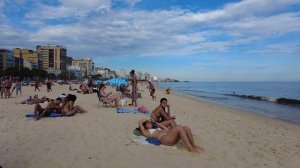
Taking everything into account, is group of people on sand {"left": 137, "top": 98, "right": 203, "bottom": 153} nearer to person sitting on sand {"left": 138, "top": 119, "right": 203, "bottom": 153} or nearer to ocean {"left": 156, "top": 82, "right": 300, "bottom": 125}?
person sitting on sand {"left": 138, "top": 119, "right": 203, "bottom": 153}

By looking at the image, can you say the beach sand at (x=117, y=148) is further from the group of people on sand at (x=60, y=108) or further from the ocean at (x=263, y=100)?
the ocean at (x=263, y=100)

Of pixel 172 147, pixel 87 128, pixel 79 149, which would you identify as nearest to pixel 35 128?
pixel 87 128

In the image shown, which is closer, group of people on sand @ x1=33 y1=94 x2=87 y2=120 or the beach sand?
the beach sand

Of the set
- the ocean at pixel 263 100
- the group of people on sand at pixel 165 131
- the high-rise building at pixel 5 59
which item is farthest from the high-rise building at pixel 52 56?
the group of people on sand at pixel 165 131

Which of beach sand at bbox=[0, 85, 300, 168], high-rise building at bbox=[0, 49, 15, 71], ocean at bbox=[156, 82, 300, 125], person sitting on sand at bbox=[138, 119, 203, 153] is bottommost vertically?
ocean at bbox=[156, 82, 300, 125]

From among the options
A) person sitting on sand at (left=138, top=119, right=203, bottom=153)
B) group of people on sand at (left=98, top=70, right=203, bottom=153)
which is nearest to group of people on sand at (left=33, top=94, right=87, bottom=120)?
group of people on sand at (left=98, top=70, right=203, bottom=153)

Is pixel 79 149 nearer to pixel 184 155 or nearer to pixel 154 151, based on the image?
pixel 154 151

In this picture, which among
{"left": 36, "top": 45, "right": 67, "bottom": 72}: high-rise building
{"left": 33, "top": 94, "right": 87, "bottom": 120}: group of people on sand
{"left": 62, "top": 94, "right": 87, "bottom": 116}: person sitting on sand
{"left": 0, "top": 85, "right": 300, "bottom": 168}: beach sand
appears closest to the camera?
{"left": 0, "top": 85, "right": 300, "bottom": 168}: beach sand

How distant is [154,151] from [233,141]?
7.50ft

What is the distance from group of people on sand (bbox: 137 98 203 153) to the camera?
5.60 meters

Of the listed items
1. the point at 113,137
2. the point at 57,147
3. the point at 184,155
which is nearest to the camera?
the point at 184,155

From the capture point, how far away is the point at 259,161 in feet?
17.6

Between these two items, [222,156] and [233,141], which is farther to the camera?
[233,141]

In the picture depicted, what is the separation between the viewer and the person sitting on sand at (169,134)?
5.59 metres
